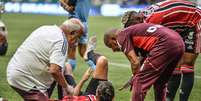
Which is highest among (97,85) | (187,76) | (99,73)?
(99,73)

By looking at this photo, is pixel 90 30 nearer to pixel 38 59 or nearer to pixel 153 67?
pixel 153 67

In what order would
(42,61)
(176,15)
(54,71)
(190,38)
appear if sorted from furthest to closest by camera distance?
1. (190,38)
2. (176,15)
3. (42,61)
4. (54,71)

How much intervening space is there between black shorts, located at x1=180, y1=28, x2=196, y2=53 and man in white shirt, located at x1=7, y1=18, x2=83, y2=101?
2499 millimetres

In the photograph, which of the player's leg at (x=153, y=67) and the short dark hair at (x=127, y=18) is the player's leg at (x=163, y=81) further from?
the short dark hair at (x=127, y=18)

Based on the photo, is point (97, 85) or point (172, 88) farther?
point (172, 88)

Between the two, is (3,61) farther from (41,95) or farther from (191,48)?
(41,95)

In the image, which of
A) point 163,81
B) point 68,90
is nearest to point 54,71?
point 68,90

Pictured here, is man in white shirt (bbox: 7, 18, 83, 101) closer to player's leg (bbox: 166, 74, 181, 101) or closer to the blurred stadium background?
player's leg (bbox: 166, 74, 181, 101)

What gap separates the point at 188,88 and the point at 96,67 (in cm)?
179

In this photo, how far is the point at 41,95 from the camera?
9148 millimetres

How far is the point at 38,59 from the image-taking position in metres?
8.95

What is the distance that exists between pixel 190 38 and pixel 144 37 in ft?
6.69

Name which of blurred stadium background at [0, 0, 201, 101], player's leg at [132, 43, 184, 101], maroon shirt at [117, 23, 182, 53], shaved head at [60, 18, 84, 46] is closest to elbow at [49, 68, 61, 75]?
shaved head at [60, 18, 84, 46]

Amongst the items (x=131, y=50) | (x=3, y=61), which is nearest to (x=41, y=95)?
(x=131, y=50)
